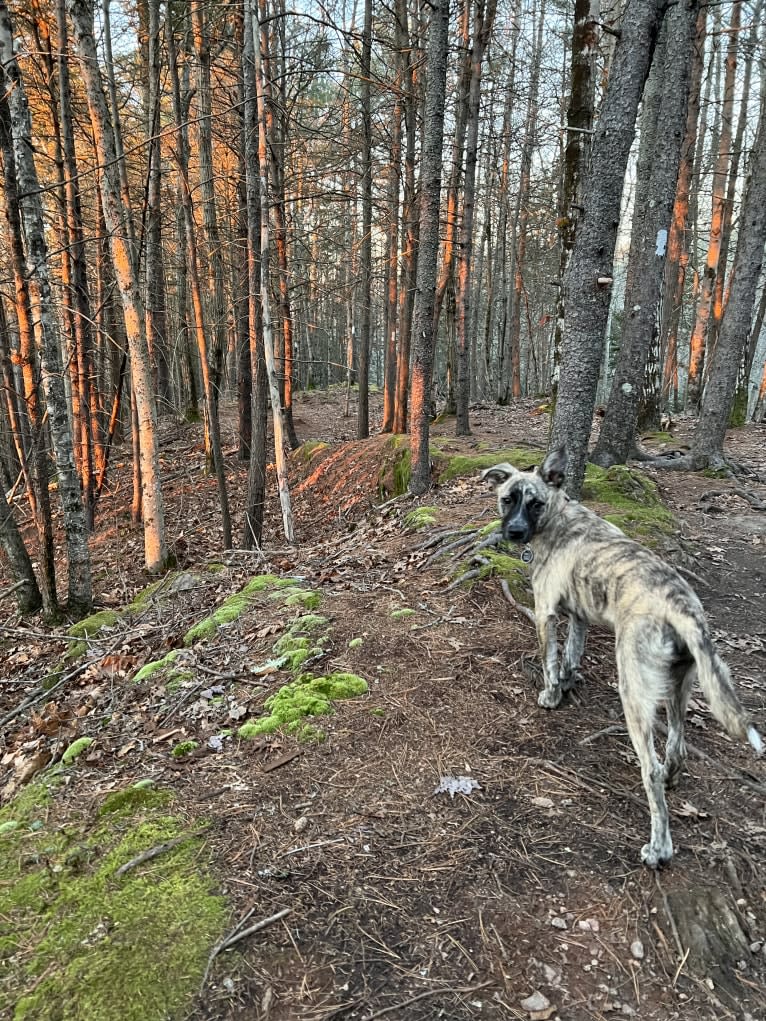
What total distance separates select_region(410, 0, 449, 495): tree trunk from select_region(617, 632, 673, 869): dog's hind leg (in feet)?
22.9

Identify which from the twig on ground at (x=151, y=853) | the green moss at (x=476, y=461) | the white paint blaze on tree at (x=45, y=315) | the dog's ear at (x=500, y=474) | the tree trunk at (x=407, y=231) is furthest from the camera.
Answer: the tree trunk at (x=407, y=231)

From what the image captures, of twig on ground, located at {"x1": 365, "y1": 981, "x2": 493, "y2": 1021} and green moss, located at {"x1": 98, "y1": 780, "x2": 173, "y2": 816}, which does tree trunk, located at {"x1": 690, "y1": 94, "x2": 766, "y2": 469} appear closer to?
twig on ground, located at {"x1": 365, "y1": 981, "x2": 493, "y2": 1021}

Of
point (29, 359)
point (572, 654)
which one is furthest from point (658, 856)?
point (29, 359)

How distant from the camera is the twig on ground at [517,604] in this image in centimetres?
544

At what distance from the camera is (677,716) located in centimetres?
344

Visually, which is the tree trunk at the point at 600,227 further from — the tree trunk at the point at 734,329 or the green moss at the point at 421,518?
the tree trunk at the point at 734,329

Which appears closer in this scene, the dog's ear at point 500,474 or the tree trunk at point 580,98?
the dog's ear at point 500,474

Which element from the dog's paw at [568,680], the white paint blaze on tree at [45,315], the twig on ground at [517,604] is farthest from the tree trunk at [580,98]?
the white paint blaze on tree at [45,315]

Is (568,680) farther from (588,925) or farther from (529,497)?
(588,925)

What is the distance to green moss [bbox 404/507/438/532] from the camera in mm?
8195

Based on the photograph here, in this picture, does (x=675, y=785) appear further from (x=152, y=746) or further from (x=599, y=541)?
(x=152, y=746)

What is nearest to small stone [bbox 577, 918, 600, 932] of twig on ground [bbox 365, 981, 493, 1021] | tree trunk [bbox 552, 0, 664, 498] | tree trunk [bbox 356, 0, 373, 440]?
twig on ground [bbox 365, 981, 493, 1021]

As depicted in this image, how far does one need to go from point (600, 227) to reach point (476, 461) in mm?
4662

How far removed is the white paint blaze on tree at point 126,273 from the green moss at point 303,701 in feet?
22.2
